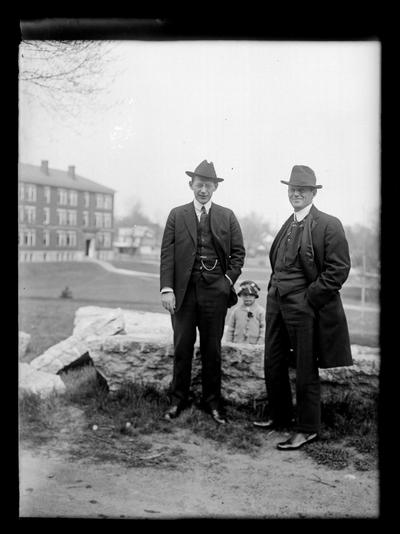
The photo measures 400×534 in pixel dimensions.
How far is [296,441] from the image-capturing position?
3.91 metres

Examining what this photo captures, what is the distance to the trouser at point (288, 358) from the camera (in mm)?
3986

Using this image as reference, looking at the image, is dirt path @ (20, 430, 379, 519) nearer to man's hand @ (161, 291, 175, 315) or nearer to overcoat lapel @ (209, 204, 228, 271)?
man's hand @ (161, 291, 175, 315)

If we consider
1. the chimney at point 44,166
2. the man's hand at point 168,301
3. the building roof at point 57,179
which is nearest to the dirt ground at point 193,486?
the man's hand at point 168,301

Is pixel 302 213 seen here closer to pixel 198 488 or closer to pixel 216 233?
pixel 216 233

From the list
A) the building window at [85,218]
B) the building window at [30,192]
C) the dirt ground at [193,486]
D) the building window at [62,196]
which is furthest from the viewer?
the building window at [85,218]

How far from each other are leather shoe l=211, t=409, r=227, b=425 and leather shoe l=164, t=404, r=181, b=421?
0.25 m

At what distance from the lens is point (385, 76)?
3.62 m

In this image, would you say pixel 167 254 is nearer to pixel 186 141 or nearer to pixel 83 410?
pixel 186 141

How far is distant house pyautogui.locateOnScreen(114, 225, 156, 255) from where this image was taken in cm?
408

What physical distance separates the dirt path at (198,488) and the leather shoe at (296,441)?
72 millimetres

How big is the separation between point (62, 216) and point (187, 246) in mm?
923

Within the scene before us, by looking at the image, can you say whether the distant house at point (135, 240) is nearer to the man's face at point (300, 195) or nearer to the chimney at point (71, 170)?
the chimney at point (71, 170)

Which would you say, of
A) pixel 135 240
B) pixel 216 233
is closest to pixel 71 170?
pixel 135 240

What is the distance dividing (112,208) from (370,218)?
1.75 meters
